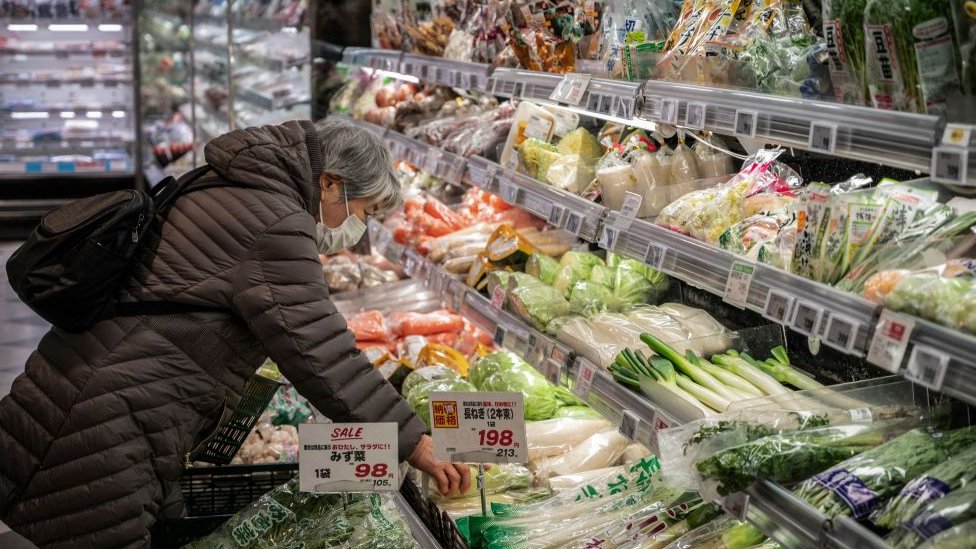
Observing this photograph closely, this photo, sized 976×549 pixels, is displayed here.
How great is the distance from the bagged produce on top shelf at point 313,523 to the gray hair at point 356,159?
0.83 meters

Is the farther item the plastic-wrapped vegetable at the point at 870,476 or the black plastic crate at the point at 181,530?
the black plastic crate at the point at 181,530

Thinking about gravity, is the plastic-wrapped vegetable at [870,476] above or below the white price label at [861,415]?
above

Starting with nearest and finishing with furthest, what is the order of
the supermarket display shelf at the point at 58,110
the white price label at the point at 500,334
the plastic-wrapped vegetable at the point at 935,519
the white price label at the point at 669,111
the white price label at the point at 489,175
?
1. the plastic-wrapped vegetable at the point at 935,519
2. the white price label at the point at 669,111
3. the white price label at the point at 500,334
4. the white price label at the point at 489,175
5. the supermarket display shelf at the point at 58,110

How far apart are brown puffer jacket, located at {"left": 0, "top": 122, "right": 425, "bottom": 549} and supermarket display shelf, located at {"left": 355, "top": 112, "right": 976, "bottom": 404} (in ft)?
2.51

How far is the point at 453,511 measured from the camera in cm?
277

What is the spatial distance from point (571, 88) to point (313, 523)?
140 centimetres

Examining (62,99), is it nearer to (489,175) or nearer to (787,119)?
(489,175)

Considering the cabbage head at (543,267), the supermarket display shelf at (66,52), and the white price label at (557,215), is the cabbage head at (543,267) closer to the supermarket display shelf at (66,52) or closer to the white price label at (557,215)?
the white price label at (557,215)

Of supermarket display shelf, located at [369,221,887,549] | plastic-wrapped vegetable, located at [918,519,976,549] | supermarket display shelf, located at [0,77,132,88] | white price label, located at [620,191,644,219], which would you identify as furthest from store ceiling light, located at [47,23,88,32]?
plastic-wrapped vegetable, located at [918,519,976,549]

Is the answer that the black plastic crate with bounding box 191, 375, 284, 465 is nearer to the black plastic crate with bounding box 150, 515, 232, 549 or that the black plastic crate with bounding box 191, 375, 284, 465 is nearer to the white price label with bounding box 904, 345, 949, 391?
the black plastic crate with bounding box 150, 515, 232, 549

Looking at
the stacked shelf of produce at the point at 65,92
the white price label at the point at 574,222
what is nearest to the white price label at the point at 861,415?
the white price label at the point at 574,222

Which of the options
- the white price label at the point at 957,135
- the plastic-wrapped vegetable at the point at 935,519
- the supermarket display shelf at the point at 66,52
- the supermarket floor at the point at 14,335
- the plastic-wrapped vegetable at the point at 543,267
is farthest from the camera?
the supermarket display shelf at the point at 66,52

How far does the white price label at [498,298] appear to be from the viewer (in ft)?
10.6

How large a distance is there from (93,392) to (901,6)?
1.95 meters
